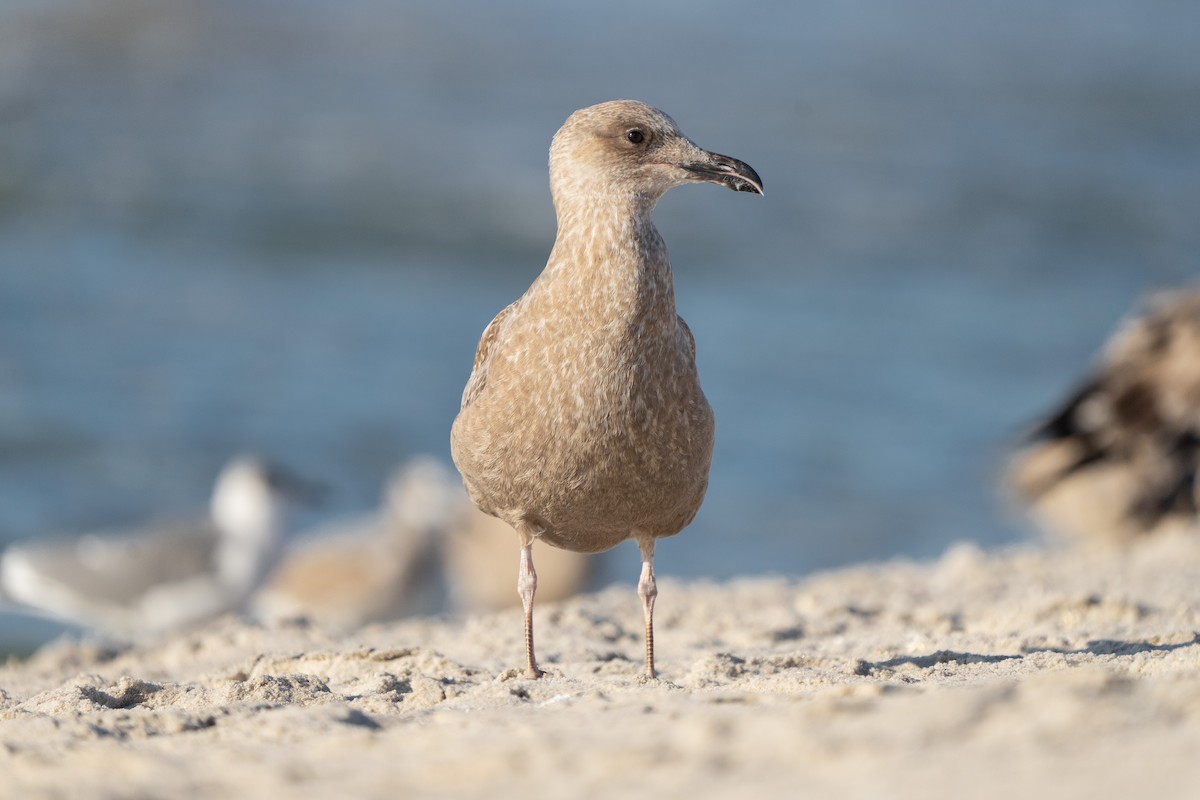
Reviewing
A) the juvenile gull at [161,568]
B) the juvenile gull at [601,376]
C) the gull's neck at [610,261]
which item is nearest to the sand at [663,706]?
the juvenile gull at [601,376]

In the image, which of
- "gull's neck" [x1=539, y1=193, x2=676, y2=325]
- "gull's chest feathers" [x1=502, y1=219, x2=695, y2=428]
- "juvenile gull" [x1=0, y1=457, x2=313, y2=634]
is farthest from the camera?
"juvenile gull" [x1=0, y1=457, x2=313, y2=634]

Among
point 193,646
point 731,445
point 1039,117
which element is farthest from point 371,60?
point 193,646

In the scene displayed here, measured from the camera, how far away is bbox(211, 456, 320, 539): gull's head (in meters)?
11.6

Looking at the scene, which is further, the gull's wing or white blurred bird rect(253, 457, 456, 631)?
white blurred bird rect(253, 457, 456, 631)

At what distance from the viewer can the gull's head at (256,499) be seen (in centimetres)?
1162

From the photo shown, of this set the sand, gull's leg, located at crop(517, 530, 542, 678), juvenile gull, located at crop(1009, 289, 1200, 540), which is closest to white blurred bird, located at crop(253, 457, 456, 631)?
the sand

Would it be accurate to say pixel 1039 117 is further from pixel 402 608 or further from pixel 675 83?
pixel 402 608

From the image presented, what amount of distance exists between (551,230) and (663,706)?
17.1m

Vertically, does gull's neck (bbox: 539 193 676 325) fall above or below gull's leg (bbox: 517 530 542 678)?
above

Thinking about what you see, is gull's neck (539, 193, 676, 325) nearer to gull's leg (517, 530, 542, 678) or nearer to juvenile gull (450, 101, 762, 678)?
juvenile gull (450, 101, 762, 678)

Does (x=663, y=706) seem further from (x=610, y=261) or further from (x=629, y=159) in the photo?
(x=629, y=159)

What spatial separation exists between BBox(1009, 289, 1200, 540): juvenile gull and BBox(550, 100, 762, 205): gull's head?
184 inches

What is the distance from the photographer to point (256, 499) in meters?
11.8

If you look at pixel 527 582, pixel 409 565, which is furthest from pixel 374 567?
pixel 527 582
